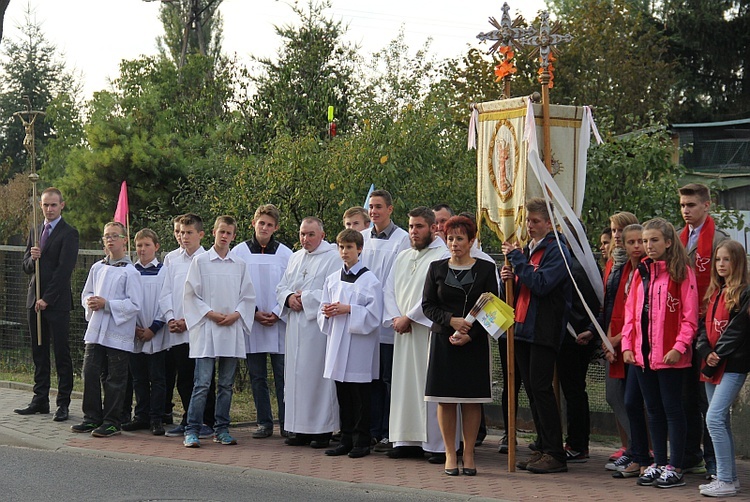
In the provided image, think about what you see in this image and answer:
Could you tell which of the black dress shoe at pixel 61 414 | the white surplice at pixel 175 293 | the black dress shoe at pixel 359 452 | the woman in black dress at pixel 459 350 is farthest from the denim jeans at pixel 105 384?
the woman in black dress at pixel 459 350

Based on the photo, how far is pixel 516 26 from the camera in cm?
945

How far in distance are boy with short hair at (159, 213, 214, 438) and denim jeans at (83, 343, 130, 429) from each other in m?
0.51

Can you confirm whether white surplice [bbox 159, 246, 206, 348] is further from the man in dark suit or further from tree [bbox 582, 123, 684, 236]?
tree [bbox 582, 123, 684, 236]

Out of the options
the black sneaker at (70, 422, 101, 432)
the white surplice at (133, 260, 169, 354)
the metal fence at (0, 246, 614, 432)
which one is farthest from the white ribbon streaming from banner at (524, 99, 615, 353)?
the metal fence at (0, 246, 614, 432)

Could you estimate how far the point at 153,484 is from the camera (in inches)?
332

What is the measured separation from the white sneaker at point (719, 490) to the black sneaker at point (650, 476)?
0.46 m

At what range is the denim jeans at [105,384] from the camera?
10.6 m

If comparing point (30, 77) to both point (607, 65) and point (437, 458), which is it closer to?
point (607, 65)

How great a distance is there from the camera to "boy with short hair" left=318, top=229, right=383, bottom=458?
9836 millimetres

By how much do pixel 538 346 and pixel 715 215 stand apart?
6.63 m

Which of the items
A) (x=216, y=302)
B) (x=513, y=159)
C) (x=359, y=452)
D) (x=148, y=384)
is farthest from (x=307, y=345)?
(x=513, y=159)

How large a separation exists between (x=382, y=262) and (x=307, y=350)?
108 cm

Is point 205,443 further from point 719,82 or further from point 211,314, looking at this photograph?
point 719,82

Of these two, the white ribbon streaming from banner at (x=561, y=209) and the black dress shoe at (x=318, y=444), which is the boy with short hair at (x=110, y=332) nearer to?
the black dress shoe at (x=318, y=444)
